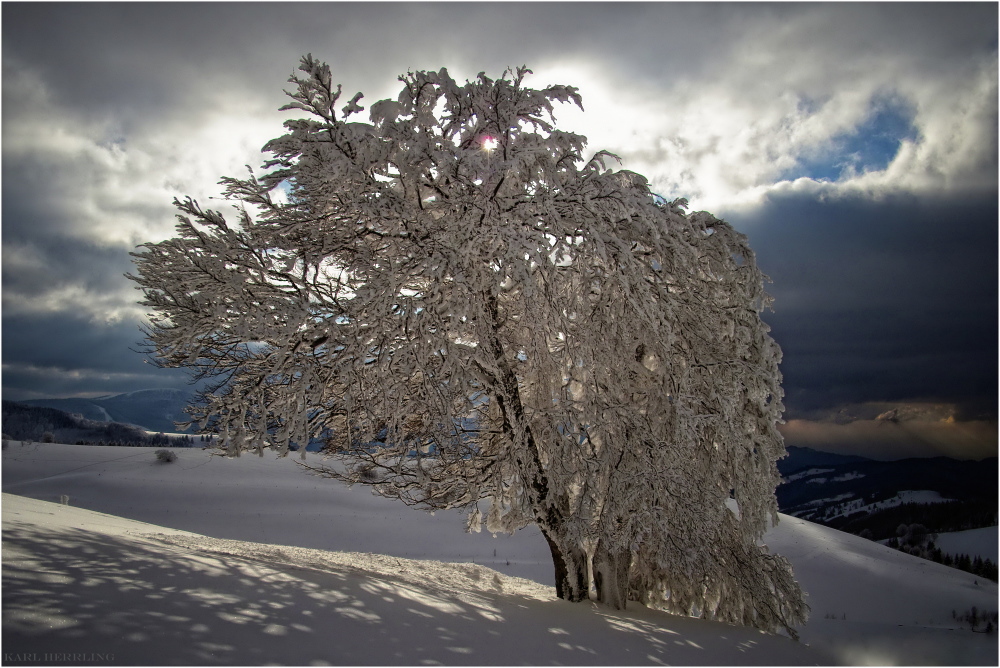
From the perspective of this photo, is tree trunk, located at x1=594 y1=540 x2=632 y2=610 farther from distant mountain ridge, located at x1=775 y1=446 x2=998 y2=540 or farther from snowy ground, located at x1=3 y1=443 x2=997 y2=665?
distant mountain ridge, located at x1=775 y1=446 x2=998 y2=540

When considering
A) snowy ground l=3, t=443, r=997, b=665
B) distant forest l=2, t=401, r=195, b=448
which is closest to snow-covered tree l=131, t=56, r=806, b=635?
snowy ground l=3, t=443, r=997, b=665

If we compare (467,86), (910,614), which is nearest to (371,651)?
(467,86)

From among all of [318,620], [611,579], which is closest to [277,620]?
[318,620]

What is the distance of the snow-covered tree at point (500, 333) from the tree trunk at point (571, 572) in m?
0.05

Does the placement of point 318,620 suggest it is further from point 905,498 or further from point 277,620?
point 905,498

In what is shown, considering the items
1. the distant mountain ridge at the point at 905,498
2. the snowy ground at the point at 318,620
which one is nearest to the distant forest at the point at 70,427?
the snowy ground at the point at 318,620

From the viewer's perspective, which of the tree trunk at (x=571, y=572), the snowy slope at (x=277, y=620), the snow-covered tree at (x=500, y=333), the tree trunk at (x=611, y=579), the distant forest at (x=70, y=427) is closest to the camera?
the snowy slope at (x=277, y=620)

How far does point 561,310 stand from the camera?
644 cm

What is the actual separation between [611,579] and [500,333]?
369 cm

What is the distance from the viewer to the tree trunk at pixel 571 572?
7.38 m

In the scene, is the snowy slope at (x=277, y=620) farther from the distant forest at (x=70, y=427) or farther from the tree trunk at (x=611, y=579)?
the distant forest at (x=70, y=427)

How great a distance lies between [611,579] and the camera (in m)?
7.34

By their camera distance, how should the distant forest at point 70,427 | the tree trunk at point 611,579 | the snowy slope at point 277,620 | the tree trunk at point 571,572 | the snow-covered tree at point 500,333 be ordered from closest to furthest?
the snowy slope at point 277,620
the snow-covered tree at point 500,333
the tree trunk at point 611,579
the tree trunk at point 571,572
the distant forest at point 70,427

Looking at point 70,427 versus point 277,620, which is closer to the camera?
point 277,620
